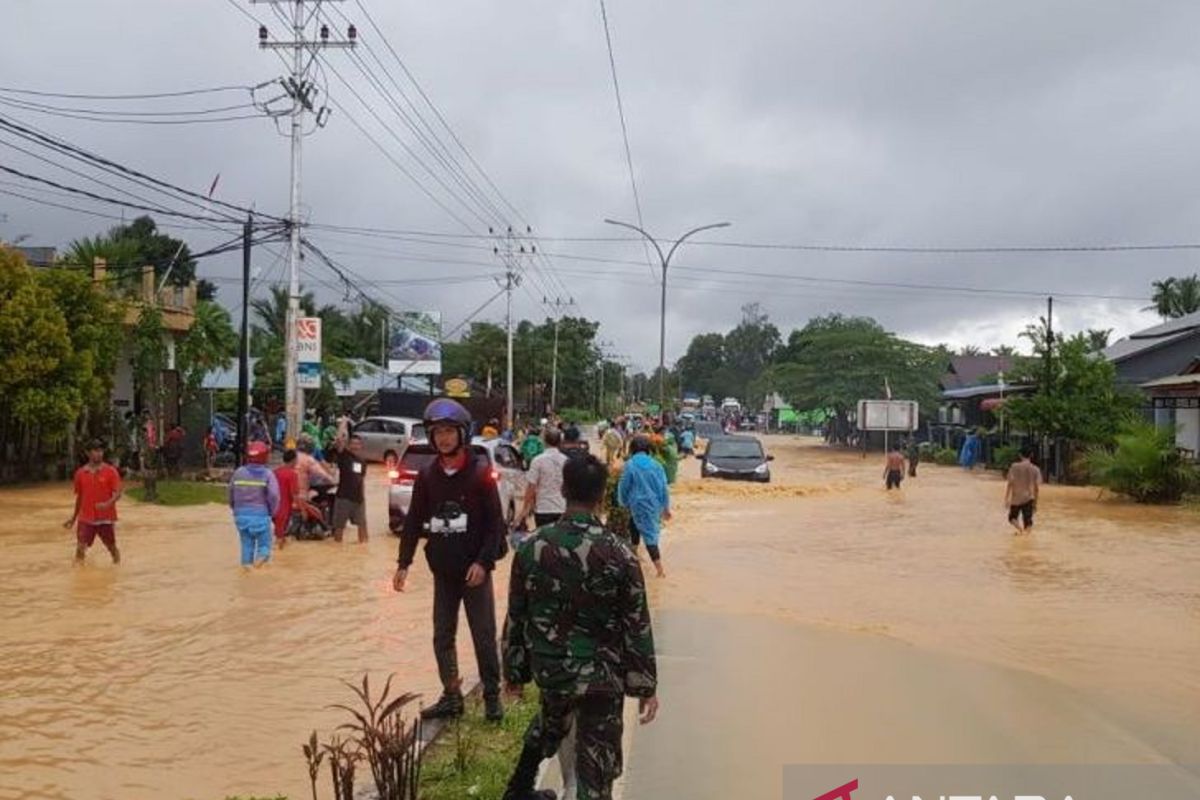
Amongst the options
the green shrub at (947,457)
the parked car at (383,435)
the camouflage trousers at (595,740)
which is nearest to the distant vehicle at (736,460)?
the parked car at (383,435)

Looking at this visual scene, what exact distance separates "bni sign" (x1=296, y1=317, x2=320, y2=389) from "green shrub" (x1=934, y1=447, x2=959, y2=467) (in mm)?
28519

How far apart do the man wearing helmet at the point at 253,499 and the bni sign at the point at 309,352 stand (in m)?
14.3

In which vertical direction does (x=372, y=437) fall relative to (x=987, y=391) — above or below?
below

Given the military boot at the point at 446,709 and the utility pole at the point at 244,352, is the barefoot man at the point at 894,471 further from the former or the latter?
the military boot at the point at 446,709

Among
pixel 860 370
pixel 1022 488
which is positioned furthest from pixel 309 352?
pixel 860 370

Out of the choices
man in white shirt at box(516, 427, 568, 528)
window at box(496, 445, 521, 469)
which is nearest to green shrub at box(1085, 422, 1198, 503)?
window at box(496, 445, 521, 469)

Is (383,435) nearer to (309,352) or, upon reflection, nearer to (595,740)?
(309,352)

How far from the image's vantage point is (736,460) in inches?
1232

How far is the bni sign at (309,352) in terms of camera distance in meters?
27.6

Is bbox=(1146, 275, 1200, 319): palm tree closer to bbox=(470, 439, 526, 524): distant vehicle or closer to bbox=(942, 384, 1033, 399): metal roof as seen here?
bbox=(942, 384, 1033, 399): metal roof

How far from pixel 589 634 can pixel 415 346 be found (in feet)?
171

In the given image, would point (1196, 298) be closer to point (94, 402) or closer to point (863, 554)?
point (863, 554)

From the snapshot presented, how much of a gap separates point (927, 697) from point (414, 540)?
3755mm

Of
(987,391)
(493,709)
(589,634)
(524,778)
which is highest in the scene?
(987,391)
